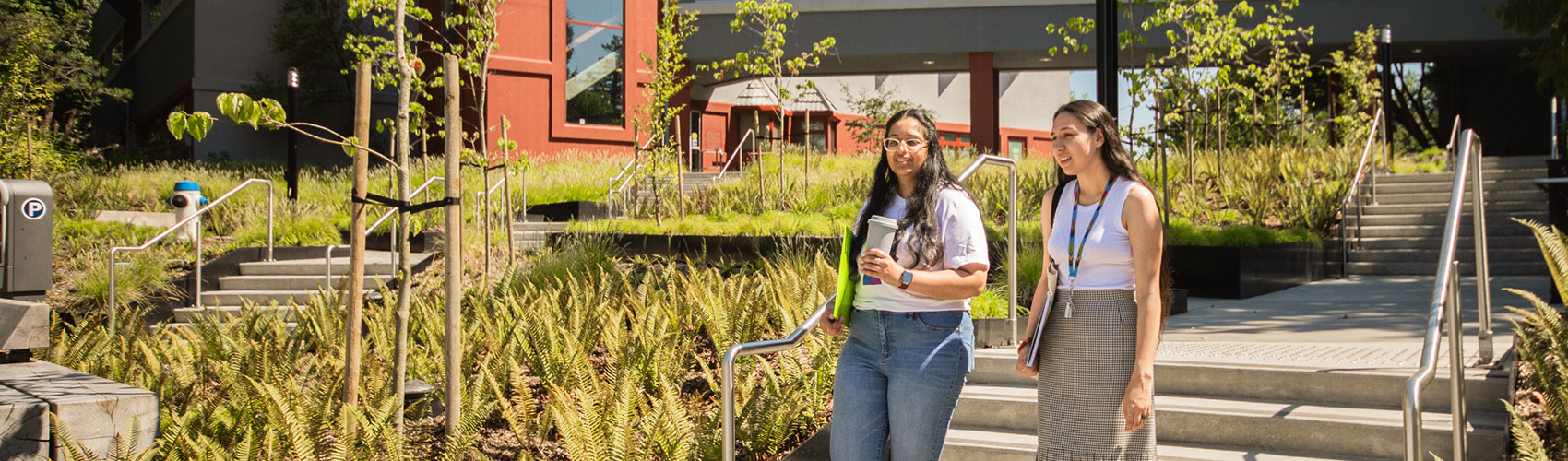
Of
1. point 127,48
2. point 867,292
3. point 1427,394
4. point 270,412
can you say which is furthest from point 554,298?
point 127,48

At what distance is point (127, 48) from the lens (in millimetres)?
33906

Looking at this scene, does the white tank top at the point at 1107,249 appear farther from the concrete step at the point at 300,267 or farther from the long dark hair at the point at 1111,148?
the concrete step at the point at 300,267

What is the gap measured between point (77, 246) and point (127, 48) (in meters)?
26.2

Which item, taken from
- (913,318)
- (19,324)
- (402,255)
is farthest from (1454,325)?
(19,324)

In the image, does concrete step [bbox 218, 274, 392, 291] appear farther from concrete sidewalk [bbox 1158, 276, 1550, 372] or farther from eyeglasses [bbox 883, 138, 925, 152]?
eyeglasses [bbox 883, 138, 925, 152]

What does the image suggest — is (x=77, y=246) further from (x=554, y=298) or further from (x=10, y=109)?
(x=554, y=298)

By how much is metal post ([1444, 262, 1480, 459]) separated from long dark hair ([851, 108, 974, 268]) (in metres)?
1.59

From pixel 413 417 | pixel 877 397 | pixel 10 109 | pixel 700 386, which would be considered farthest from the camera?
pixel 10 109

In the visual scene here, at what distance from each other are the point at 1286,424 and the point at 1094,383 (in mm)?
1985

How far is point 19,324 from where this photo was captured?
448 centimetres

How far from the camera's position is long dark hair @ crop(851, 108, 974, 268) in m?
3.00

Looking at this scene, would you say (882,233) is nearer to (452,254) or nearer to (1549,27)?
(452,254)

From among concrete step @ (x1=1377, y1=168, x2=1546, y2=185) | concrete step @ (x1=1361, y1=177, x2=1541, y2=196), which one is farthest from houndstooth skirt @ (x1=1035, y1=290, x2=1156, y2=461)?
concrete step @ (x1=1377, y1=168, x2=1546, y2=185)

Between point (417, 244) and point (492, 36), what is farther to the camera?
point (417, 244)
